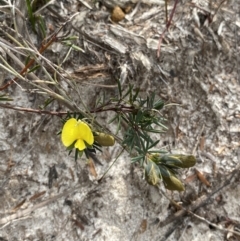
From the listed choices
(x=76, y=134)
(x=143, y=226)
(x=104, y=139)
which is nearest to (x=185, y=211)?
(x=143, y=226)

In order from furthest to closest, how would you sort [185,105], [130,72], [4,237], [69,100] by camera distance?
[185,105] < [130,72] < [4,237] < [69,100]

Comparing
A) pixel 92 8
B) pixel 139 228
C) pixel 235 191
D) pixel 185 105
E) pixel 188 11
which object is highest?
pixel 188 11

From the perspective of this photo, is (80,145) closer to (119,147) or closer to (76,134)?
(76,134)

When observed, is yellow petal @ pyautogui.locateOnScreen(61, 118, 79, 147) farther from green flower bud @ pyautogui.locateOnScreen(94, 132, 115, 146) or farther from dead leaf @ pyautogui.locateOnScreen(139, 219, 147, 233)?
dead leaf @ pyautogui.locateOnScreen(139, 219, 147, 233)

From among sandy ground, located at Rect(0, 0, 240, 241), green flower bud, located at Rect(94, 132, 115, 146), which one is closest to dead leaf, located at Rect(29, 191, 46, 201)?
sandy ground, located at Rect(0, 0, 240, 241)

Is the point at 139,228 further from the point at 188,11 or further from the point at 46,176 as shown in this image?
the point at 188,11

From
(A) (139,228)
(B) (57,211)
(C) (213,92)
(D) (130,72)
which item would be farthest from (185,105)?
(B) (57,211)
